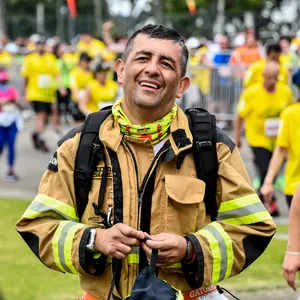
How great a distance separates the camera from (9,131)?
1273 cm

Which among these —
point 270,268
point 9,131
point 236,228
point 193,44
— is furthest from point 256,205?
point 193,44

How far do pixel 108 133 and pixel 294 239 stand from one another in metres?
1.13

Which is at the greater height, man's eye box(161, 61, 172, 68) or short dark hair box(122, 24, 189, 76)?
short dark hair box(122, 24, 189, 76)

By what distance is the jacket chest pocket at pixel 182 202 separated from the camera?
3141 millimetres

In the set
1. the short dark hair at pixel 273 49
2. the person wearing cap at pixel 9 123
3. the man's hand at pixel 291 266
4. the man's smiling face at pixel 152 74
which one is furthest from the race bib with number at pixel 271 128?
the man's smiling face at pixel 152 74

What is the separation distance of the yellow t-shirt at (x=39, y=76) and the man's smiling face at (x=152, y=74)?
12383 millimetres

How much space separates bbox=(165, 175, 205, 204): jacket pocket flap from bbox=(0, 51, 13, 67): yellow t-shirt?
18443 mm

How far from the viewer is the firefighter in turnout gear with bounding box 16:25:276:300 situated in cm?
314

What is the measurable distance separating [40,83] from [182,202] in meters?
12.6

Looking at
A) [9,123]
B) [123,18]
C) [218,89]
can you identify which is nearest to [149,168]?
[9,123]

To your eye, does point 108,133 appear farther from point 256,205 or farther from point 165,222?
point 256,205

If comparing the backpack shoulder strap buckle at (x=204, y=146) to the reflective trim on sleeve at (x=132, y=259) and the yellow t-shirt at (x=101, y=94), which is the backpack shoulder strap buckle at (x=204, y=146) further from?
the yellow t-shirt at (x=101, y=94)

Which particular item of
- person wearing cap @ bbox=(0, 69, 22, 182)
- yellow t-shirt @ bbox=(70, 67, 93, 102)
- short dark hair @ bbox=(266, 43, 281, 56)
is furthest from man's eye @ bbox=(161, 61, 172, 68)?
yellow t-shirt @ bbox=(70, 67, 93, 102)

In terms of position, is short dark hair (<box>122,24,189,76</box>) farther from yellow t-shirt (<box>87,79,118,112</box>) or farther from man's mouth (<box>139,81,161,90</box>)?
yellow t-shirt (<box>87,79,118,112</box>)
